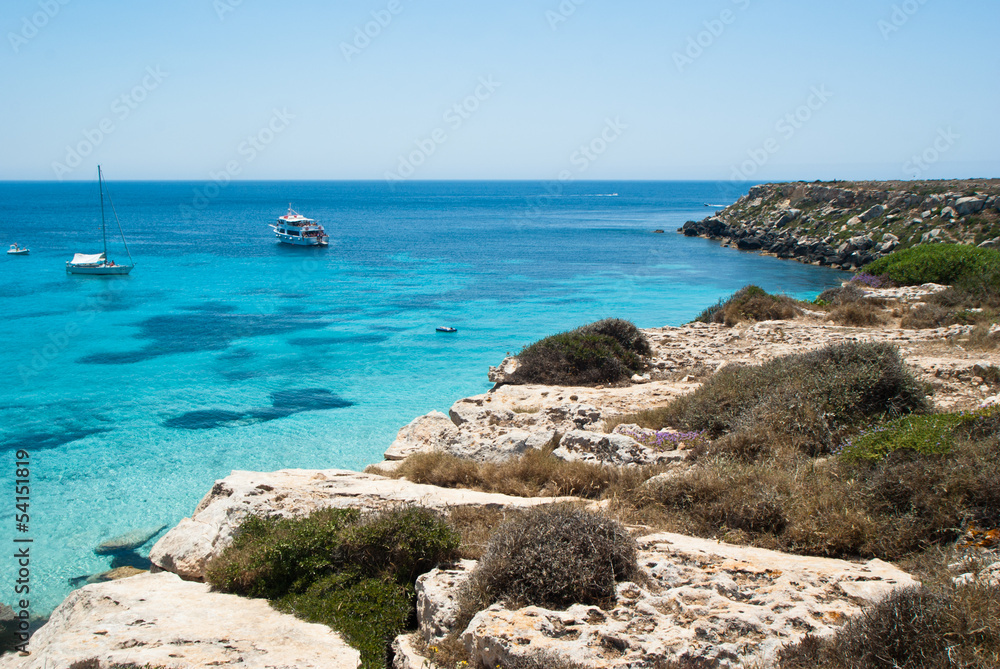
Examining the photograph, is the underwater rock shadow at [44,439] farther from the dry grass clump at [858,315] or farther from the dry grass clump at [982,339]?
the dry grass clump at [982,339]

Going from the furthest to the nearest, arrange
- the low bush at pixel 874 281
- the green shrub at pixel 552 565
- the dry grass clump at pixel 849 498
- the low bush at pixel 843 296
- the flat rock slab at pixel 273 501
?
the low bush at pixel 874 281
the low bush at pixel 843 296
the flat rock slab at pixel 273 501
the dry grass clump at pixel 849 498
the green shrub at pixel 552 565

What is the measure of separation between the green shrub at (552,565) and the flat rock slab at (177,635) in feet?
3.77

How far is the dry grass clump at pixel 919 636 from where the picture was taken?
3232mm

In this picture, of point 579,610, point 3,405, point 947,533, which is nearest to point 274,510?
point 579,610

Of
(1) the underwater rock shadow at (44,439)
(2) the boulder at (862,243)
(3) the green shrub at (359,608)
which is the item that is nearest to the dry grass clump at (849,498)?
(3) the green shrub at (359,608)

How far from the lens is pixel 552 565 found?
4.60 metres

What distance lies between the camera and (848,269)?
153ft

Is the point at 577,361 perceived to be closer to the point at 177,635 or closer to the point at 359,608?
the point at 359,608

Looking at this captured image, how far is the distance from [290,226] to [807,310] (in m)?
56.3

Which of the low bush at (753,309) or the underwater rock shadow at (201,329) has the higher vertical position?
the low bush at (753,309)

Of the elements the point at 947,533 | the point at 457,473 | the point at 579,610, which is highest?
the point at 947,533

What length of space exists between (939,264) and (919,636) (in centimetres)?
2528

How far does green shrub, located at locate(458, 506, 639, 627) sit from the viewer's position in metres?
4.57

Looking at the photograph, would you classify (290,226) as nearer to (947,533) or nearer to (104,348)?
(104,348)
